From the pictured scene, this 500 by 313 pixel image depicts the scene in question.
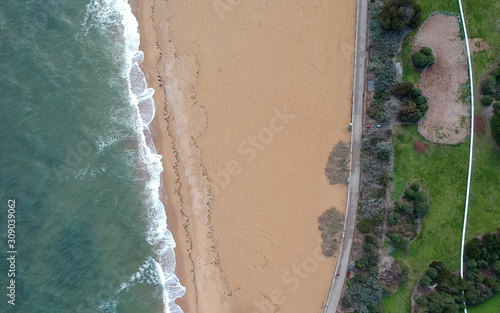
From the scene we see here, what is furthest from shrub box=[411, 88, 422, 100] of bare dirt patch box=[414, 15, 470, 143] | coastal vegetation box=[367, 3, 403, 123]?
coastal vegetation box=[367, 3, 403, 123]

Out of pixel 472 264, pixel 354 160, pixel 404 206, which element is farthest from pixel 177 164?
pixel 472 264

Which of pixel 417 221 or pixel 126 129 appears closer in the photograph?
pixel 417 221

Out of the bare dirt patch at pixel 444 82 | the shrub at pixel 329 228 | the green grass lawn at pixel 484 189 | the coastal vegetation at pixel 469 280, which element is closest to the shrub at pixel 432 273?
the coastal vegetation at pixel 469 280

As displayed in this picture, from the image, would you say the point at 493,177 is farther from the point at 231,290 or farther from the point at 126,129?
the point at 126,129

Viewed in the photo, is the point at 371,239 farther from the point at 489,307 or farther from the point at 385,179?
the point at 489,307

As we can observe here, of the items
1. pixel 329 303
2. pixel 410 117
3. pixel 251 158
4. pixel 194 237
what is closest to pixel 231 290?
pixel 194 237

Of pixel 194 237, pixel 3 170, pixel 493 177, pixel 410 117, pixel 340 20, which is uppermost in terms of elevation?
pixel 340 20
